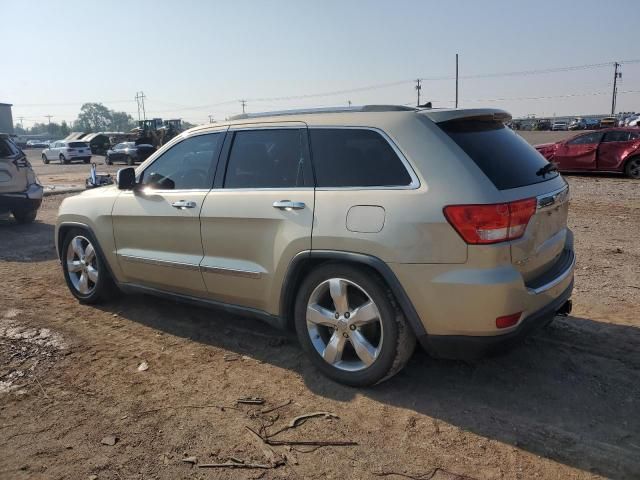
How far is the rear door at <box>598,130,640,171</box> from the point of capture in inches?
586

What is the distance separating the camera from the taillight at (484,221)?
9.64 ft

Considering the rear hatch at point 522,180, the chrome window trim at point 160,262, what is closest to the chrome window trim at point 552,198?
the rear hatch at point 522,180

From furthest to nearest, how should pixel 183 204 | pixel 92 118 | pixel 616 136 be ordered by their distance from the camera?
1. pixel 92 118
2. pixel 616 136
3. pixel 183 204

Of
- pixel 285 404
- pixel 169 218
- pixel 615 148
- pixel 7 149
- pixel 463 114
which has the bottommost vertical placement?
pixel 285 404

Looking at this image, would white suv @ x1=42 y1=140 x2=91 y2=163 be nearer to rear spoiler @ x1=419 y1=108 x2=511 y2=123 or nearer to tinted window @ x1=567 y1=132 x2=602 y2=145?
tinted window @ x1=567 y1=132 x2=602 y2=145

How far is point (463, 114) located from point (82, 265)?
12.9ft

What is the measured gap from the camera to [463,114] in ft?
11.1

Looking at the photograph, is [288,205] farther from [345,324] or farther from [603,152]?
[603,152]

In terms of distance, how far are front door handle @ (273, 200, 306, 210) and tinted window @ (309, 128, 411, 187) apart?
191 mm

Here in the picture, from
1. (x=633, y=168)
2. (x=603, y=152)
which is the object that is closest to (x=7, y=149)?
(x=603, y=152)

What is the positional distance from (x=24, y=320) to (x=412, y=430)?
385 cm

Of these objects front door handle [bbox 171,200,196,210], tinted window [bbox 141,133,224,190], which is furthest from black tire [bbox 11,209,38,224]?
front door handle [bbox 171,200,196,210]

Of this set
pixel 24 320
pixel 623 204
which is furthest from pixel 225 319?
pixel 623 204

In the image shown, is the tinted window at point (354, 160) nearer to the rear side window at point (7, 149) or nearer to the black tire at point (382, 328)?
the black tire at point (382, 328)
